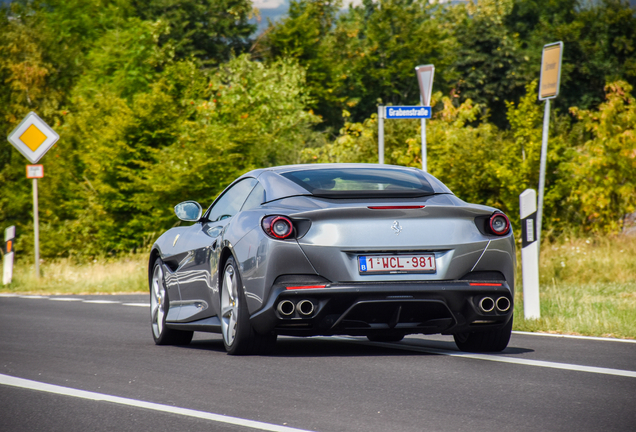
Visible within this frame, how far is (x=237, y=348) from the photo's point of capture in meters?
7.26

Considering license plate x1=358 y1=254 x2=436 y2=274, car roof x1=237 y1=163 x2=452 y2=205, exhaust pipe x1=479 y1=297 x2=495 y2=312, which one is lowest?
exhaust pipe x1=479 y1=297 x2=495 y2=312

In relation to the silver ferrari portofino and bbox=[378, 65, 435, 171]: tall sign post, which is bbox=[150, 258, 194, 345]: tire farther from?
bbox=[378, 65, 435, 171]: tall sign post

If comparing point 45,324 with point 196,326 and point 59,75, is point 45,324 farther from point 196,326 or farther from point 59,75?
point 59,75

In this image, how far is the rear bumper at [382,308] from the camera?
21.9ft

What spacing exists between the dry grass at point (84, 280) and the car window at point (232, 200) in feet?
35.8

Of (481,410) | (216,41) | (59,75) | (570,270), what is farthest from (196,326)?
(216,41)

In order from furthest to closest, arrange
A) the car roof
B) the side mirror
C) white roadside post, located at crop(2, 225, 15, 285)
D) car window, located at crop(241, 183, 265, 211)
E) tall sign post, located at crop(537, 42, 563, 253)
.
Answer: white roadside post, located at crop(2, 225, 15, 285)
tall sign post, located at crop(537, 42, 563, 253)
the side mirror
car window, located at crop(241, 183, 265, 211)
the car roof

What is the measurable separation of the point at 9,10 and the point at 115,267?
36.4m

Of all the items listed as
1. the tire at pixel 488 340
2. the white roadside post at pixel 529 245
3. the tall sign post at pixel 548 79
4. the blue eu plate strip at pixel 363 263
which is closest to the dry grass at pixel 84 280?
the tall sign post at pixel 548 79

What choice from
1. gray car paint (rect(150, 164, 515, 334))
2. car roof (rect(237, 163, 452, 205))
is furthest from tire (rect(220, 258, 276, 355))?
car roof (rect(237, 163, 452, 205))

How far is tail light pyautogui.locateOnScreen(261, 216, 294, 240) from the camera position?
22.2ft

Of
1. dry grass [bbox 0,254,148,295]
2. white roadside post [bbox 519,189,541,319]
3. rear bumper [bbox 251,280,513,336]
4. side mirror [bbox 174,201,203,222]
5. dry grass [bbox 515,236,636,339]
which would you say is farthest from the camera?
dry grass [bbox 0,254,148,295]

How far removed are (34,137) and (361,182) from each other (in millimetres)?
15181

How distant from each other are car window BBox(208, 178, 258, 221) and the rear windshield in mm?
537
